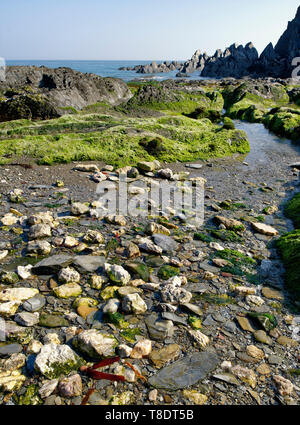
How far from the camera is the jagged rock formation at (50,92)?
61.9 feet

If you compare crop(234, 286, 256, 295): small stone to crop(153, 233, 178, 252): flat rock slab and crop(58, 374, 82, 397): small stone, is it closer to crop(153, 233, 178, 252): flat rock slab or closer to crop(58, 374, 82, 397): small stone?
crop(153, 233, 178, 252): flat rock slab

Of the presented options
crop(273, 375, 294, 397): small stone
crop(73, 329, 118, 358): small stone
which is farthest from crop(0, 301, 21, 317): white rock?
crop(273, 375, 294, 397): small stone

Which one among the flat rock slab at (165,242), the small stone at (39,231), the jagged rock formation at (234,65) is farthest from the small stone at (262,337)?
the jagged rock formation at (234,65)

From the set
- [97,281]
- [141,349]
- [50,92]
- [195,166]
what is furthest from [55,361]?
[50,92]

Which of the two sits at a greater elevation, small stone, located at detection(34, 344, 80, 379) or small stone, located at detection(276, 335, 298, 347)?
small stone, located at detection(34, 344, 80, 379)

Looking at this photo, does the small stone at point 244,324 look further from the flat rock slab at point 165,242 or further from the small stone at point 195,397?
the flat rock slab at point 165,242

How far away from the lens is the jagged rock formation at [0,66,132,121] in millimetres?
18875

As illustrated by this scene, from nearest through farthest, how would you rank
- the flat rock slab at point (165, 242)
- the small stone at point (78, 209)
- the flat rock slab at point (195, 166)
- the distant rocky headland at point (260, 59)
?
the flat rock slab at point (165, 242)
the small stone at point (78, 209)
the flat rock slab at point (195, 166)
the distant rocky headland at point (260, 59)

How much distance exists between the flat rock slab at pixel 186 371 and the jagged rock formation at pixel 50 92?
19.5 meters

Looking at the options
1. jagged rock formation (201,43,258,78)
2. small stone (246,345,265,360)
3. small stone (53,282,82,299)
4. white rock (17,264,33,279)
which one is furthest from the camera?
jagged rock formation (201,43,258,78)

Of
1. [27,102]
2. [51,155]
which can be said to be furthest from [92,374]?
[27,102]

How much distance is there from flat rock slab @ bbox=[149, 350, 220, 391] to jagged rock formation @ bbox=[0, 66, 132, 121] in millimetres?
19491

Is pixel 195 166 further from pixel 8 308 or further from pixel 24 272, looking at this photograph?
pixel 8 308

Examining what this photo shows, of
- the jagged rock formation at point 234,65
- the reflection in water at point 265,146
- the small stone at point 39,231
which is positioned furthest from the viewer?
the jagged rock formation at point 234,65
